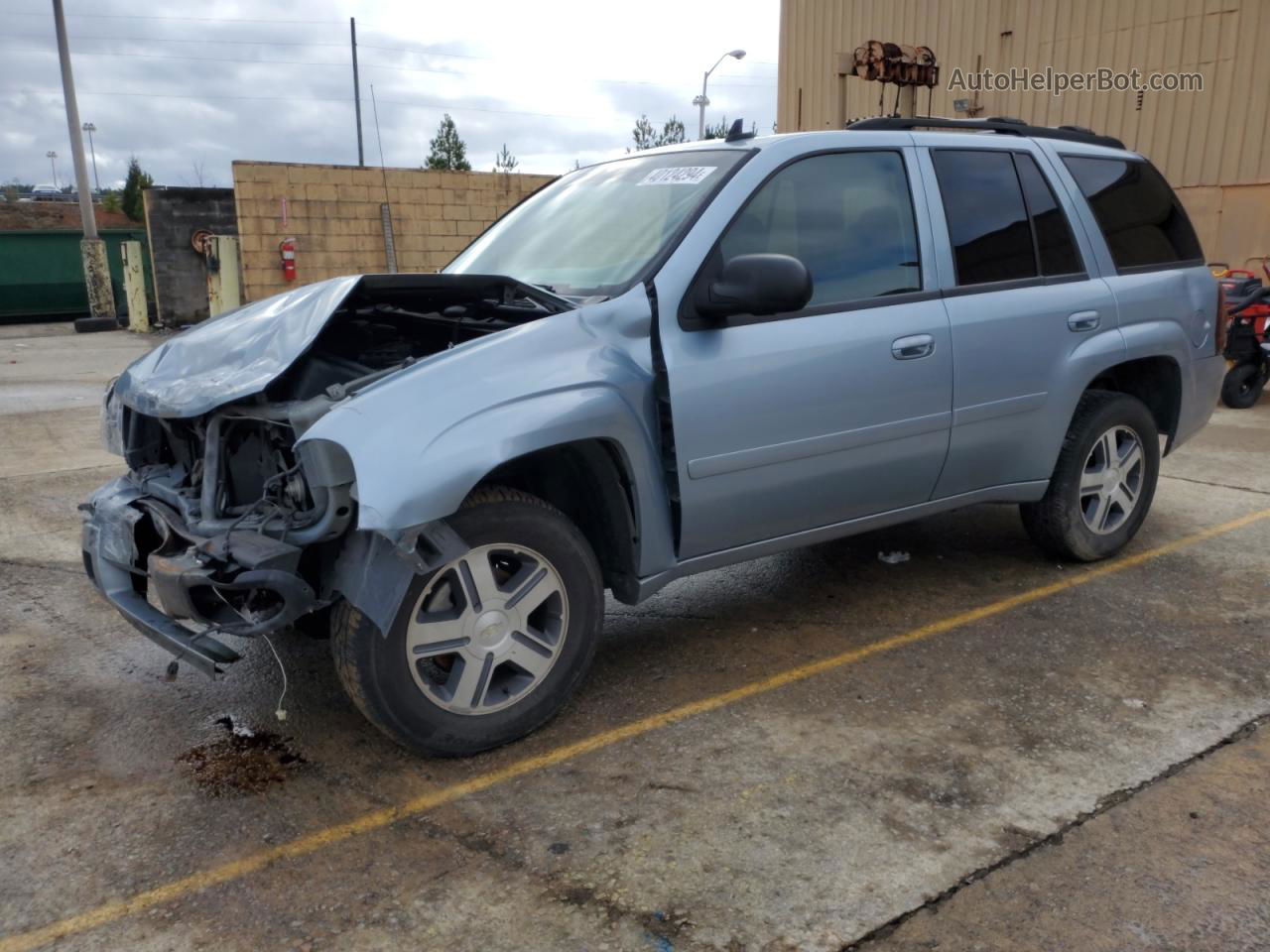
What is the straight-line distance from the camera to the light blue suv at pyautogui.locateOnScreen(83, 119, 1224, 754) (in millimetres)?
2908

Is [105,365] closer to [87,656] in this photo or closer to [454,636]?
[87,656]

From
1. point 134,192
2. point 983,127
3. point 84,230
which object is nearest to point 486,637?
point 983,127

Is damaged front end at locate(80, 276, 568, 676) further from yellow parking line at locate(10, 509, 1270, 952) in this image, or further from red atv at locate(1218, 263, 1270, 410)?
red atv at locate(1218, 263, 1270, 410)

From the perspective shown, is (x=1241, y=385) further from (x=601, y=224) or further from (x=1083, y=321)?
(x=601, y=224)

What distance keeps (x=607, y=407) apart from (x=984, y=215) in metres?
2.06

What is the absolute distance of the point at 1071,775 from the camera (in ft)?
9.91

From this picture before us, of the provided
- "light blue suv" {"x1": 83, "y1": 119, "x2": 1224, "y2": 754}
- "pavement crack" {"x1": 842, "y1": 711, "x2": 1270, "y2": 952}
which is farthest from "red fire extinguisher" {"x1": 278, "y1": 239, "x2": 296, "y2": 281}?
"pavement crack" {"x1": 842, "y1": 711, "x2": 1270, "y2": 952}

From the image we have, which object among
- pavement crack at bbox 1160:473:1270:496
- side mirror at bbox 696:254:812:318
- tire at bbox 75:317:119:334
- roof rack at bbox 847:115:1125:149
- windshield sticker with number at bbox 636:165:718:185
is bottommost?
tire at bbox 75:317:119:334

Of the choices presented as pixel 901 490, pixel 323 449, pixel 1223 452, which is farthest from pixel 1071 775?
pixel 1223 452

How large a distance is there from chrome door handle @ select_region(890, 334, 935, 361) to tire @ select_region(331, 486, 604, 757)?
1412 millimetres

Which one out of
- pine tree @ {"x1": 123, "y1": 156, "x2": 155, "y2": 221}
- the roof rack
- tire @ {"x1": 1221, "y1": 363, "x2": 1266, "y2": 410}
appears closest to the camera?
the roof rack

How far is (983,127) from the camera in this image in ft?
15.3

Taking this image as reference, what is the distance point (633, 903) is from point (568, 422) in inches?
52.5

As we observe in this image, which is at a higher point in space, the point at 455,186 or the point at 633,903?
the point at 455,186
